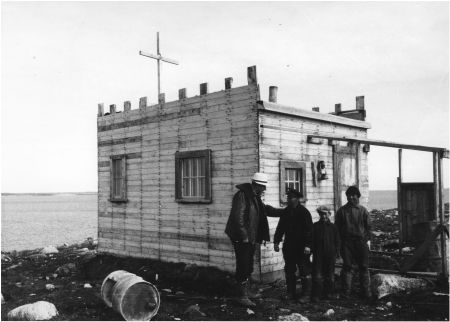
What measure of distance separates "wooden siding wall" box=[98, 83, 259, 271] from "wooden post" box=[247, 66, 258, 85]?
0.38ft

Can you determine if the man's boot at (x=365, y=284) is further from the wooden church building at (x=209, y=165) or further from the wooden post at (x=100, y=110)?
the wooden post at (x=100, y=110)

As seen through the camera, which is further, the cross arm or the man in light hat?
the cross arm

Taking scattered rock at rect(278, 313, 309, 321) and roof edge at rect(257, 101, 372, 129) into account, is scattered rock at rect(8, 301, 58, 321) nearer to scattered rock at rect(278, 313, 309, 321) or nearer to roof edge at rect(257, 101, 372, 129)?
scattered rock at rect(278, 313, 309, 321)

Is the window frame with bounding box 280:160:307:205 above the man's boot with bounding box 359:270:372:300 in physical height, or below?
above

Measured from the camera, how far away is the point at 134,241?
13383 mm

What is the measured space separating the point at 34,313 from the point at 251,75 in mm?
6599

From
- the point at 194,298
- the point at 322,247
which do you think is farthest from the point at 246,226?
the point at 194,298

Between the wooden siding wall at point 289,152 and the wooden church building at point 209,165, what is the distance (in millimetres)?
24

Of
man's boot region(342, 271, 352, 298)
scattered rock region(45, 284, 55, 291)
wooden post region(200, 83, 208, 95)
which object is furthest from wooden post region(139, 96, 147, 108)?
man's boot region(342, 271, 352, 298)

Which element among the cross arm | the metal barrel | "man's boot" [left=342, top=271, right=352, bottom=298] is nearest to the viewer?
the metal barrel

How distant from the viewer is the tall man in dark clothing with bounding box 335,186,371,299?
8602 millimetres

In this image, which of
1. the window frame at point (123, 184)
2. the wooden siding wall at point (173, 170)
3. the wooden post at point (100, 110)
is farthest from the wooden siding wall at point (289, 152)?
the wooden post at point (100, 110)

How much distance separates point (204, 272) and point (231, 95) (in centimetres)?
421

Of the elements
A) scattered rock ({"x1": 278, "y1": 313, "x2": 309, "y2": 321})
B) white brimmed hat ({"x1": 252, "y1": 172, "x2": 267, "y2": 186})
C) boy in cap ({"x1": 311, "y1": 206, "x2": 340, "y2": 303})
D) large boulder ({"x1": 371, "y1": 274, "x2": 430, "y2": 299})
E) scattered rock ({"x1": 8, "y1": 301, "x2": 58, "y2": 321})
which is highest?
white brimmed hat ({"x1": 252, "y1": 172, "x2": 267, "y2": 186})
